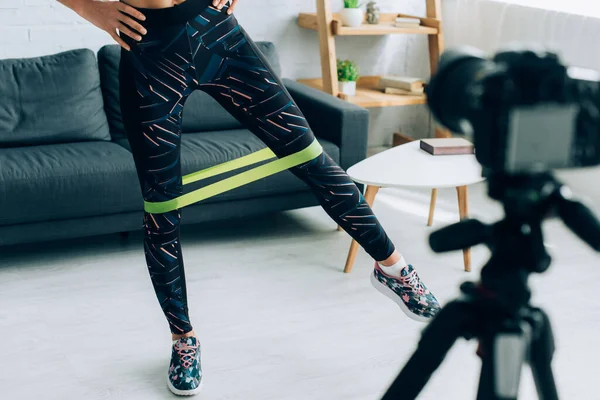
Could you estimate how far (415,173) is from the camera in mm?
2686

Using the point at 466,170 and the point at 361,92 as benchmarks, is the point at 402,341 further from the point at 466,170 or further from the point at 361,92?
the point at 361,92

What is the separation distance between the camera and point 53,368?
6.88ft

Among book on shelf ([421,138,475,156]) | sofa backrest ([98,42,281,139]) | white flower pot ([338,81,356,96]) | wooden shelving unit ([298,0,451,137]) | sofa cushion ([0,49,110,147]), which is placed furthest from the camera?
white flower pot ([338,81,356,96])

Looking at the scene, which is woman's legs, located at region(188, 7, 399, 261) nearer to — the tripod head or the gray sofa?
the tripod head

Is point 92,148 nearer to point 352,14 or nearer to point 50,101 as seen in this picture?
point 50,101

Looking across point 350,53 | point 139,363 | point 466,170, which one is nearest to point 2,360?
point 139,363

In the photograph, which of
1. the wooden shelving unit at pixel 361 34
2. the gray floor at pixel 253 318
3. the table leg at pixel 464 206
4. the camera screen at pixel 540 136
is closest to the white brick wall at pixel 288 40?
the wooden shelving unit at pixel 361 34

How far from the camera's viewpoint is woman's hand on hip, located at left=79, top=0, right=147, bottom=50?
5.57 ft

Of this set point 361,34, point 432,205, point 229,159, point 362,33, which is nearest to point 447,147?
point 432,205

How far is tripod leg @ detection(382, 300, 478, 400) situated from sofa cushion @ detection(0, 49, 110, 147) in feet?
8.17

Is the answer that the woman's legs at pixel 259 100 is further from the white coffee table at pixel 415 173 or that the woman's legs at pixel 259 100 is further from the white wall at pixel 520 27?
the white wall at pixel 520 27

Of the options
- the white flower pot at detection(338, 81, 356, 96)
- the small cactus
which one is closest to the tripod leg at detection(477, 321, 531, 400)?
the white flower pot at detection(338, 81, 356, 96)

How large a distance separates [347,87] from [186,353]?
2.11m

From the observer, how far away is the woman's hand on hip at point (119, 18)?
1696 mm
